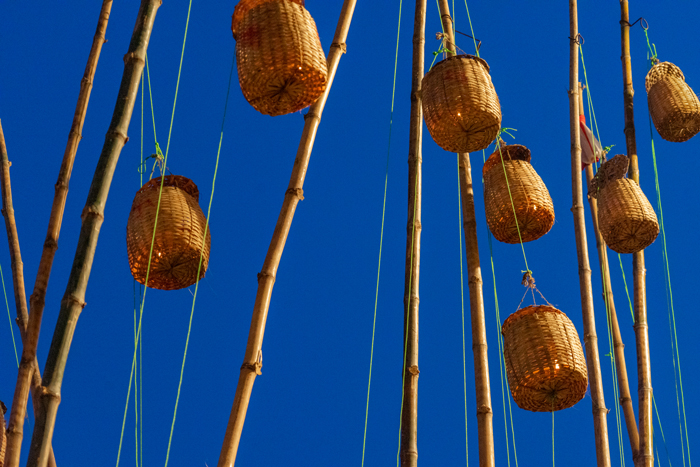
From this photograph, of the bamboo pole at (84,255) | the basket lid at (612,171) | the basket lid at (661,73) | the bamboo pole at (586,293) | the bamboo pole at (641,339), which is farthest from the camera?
the basket lid at (661,73)

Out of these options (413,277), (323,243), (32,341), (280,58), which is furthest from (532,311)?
(323,243)

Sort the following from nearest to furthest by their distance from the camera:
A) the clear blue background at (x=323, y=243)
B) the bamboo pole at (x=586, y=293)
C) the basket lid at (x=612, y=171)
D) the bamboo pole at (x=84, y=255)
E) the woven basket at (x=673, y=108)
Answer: the bamboo pole at (x=84, y=255) < the bamboo pole at (x=586, y=293) < the basket lid at (x=612, y=171) < the woven basket at (x=673, y=108) < the clear blue background at (x=323, y=243)

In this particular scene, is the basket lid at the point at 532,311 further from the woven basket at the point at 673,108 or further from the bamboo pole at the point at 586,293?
the woven basket at the point at 673,108

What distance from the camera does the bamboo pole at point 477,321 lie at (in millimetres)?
1346

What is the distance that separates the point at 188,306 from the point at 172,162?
836mm

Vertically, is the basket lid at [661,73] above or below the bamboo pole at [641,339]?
above

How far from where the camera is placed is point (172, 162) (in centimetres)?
444

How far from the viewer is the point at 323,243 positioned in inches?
171

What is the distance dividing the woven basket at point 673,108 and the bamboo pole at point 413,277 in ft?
2.39

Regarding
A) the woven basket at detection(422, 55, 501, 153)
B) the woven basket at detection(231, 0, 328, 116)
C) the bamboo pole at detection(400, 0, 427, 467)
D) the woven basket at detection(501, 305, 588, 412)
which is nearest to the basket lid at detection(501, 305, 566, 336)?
the woven basket at detection(501, 305, 588, 412)

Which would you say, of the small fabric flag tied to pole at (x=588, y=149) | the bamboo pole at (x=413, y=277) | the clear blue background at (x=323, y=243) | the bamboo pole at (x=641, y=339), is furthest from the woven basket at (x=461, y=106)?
the clear blue background at (x=323, y=243)

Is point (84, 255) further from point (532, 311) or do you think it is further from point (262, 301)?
point (532, 311)

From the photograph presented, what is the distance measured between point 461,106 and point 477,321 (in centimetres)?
40

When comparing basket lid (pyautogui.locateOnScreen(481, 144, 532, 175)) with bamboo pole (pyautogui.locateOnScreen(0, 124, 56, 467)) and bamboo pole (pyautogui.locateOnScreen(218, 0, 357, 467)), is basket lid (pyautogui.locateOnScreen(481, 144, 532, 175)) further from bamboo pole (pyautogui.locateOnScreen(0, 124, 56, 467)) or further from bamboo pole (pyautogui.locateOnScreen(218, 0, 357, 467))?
bamboo pole (pyautogui.locateOnScreen(0, 124, 56, 467))
